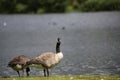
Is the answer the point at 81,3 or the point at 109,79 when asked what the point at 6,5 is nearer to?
the point at 81,3

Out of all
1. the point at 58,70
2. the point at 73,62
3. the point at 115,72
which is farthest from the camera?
the point at 73,62

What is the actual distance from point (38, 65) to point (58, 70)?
25.5 feet

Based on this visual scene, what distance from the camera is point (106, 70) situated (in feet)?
90.7

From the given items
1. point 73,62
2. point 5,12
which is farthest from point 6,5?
point 73,62

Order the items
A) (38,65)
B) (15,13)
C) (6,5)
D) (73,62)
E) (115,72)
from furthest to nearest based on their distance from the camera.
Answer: (15,13) → (6,5) → (73,62) → (115,72) → (38,65)

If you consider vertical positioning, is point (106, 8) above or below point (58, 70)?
above

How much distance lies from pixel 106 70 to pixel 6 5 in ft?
428

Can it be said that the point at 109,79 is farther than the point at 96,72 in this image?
No

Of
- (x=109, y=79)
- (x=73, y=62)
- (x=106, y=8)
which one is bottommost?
(x=109, y=79)

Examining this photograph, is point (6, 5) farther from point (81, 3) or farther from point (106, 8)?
point (106, 8)

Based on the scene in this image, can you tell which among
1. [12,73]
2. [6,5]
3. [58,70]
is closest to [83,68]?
[58,70]

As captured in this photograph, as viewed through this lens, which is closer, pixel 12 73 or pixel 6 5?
pixel 12 73

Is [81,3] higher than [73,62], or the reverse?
[81,3]

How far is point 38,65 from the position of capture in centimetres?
2092
